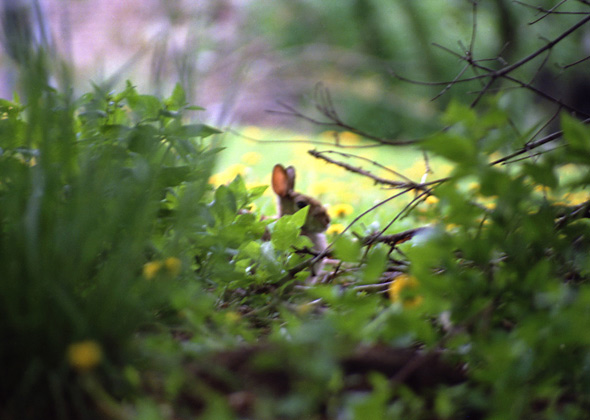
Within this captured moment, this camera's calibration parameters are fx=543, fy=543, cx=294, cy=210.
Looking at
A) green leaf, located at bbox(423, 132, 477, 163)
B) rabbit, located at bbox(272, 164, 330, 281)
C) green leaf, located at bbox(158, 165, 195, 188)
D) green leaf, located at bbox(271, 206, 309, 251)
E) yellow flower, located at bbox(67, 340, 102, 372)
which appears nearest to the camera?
yellow flower, located at bbox(67, 340, 102, 372)

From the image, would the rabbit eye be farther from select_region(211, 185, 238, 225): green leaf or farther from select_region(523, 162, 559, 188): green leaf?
select_region(523, 162, 559, 188): green leaf

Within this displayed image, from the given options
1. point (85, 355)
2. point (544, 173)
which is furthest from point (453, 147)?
point (85, 355)

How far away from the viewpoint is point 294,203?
6.55ft

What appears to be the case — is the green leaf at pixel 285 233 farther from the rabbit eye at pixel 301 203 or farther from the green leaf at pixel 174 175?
the rabbit eye at pixel 301 203

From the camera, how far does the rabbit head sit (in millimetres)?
1909

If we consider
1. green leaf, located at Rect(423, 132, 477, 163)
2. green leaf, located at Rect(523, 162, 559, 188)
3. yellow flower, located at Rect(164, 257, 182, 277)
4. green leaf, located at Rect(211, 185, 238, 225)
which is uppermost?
green leaf, located at Rect(211, 185, 238, 225)

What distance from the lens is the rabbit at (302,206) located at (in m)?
1.90

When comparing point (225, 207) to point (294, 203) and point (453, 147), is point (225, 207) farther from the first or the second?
point (294, 203)

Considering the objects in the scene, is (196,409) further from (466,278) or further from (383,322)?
(466,278)

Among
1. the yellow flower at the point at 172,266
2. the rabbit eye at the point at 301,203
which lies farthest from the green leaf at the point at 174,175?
the rabbit eye at the point at 301,203

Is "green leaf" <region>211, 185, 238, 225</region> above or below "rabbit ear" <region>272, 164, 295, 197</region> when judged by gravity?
below

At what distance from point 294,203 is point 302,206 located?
6 centimetres

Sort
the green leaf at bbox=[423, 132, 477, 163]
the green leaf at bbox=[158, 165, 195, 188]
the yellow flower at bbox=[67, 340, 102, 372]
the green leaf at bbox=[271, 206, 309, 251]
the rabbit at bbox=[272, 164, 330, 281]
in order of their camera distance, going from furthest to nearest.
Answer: the rabbit at bbox=[272, 164, 330, 281]
the green leaf at bbox=[271, 206, 309, 251]
the green leaf at bbox=[158, 165, 195, 188]
the green leaf at bbox=[423, 132, 477, 163]
the yellow flower at bbox=[67, 340, 102, 372]

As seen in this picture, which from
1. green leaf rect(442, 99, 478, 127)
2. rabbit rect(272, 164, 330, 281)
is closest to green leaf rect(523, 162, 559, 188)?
green leaf rect(442, 99, 478, 127)
